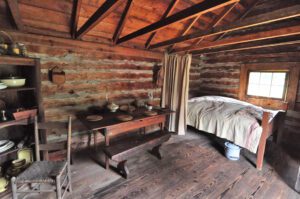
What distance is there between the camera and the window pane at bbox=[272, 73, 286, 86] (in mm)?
3656

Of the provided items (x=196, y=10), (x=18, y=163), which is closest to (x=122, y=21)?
(x=196, y=10)

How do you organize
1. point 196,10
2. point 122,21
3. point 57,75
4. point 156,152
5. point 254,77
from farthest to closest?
point 254,77 → point 156,152 → point 122,21 → point 57,75 → point 196,10

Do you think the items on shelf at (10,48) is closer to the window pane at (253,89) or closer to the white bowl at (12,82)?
the white bowl at (12,82)

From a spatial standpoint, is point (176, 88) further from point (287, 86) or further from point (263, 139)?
point (287, 86)

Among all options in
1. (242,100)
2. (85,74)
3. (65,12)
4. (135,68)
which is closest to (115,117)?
(85,74)

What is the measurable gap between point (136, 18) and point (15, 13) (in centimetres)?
173

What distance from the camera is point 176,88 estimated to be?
3.94 m

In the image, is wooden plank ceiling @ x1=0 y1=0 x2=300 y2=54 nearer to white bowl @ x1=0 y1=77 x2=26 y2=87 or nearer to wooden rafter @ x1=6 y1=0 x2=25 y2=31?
wooden rafter @ x1=6 y1=0 x2=25 y2=31

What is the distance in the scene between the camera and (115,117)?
8.62ft

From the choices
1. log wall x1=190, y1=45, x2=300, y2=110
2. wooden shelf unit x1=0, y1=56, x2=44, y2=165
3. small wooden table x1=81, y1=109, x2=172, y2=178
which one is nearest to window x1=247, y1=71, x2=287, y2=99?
log wall x1=190, y1=45, x2=300, y2=110

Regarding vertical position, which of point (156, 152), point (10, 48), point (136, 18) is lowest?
point (156, 152)

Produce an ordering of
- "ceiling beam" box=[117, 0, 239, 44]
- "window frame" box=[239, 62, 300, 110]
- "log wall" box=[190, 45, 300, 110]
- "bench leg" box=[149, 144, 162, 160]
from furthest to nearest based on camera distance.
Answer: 1. "log wall" box=[190, 45, 300, 110]
2. "window frame" box=[239, 62, 300, 110]
3. "bench leg" box=[149, 144, 162, 160]
4. "ceiling beam" box=[117, 0, 239, 44]

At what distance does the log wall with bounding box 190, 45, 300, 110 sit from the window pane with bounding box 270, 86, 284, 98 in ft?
1.17

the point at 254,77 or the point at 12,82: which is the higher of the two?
the point at 254,77
